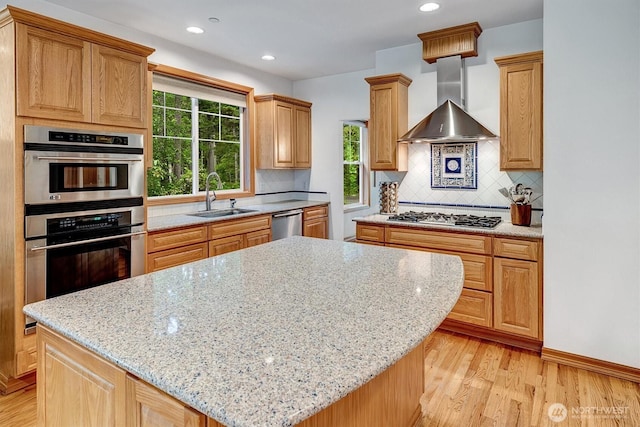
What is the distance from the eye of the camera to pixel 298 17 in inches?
135

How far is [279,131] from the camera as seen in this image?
199 inches

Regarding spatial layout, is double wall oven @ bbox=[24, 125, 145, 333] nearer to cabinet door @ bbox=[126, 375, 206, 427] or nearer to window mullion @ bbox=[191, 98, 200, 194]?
window mullion @ bbox=[191, 98, 200, 194]

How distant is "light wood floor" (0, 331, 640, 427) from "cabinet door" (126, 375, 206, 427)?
158 centimetres

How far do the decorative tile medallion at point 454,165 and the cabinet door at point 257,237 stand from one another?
6.13 feet

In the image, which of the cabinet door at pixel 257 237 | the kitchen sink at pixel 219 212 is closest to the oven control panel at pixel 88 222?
the kitchen sink at pixel 219 212

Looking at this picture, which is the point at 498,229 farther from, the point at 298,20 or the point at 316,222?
the point at 316,222

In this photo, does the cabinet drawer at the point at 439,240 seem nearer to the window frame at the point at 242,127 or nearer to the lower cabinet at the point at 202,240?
the lower cabinet at the point at 202,240

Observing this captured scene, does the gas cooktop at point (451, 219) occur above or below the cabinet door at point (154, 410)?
above

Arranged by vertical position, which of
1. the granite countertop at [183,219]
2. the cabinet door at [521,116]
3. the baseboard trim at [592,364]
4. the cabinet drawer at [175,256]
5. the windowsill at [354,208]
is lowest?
the baseboard trim at [592,364]

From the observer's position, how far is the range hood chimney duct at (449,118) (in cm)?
348

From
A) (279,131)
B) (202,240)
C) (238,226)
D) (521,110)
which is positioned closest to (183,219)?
(202,240)

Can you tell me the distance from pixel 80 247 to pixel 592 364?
3550 mm

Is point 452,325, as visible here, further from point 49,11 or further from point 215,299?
point 49,11

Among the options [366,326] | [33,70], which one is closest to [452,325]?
[366,326]
